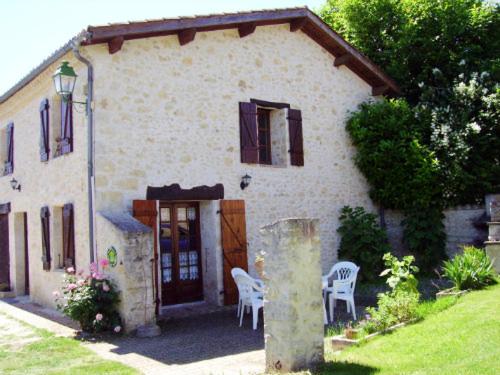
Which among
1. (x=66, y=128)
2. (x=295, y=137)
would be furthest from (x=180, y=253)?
(x=295, y=137)

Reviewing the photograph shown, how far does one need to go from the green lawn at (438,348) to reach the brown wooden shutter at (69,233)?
540cm

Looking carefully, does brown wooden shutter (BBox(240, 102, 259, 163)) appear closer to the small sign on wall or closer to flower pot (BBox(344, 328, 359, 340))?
the small sign on wall

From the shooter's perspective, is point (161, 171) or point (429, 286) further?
point (429, 286)

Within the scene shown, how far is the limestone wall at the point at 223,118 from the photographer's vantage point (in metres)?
8.41

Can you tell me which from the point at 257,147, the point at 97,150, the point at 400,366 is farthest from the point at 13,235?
the point at 400,366

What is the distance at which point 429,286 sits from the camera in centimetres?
992

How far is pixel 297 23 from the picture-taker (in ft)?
36.2

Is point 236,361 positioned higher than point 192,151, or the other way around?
point 192,151

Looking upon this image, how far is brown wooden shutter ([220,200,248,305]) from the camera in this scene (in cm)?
926

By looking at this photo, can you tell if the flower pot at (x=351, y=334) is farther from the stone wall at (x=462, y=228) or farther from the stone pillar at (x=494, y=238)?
the stone wall at (x=462, y=228)

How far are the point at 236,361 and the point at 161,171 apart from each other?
400 centimetres

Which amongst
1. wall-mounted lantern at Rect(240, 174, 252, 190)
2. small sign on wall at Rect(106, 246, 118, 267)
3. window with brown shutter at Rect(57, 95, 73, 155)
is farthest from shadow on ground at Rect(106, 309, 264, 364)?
window with brown shutter at Rect(57, 95, 73, 155)

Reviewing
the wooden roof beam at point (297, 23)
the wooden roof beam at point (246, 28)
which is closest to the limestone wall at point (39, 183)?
the wooden roof beam at point (246, 28)

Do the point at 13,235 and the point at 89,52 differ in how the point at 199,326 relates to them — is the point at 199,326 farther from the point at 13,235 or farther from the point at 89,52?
the point at 13,235
